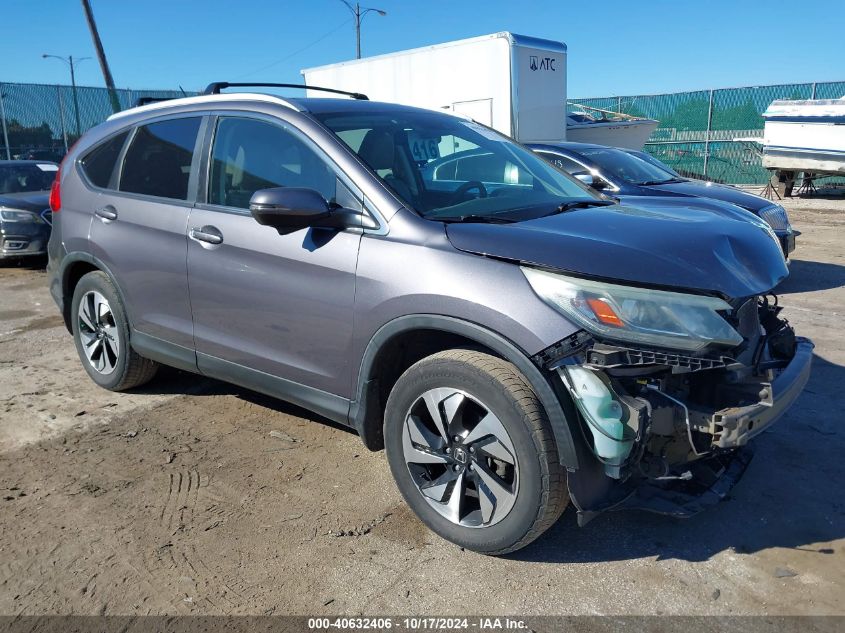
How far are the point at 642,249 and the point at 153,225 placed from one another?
2.65 metres

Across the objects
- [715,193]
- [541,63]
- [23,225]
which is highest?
[541,63]

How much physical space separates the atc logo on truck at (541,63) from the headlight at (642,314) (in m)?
9.67

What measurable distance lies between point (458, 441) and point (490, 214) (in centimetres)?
99

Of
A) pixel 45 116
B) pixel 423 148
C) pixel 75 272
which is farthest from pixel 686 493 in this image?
pixel 45 116

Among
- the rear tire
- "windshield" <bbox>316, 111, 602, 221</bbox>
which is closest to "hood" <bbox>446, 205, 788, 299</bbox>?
"windshield" <bbox>316, 111, 602, 221</bbox>

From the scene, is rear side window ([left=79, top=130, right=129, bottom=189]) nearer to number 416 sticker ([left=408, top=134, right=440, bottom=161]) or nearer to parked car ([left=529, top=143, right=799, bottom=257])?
number 416 sticker ([left=408, top=134, right=440, bottom=161])

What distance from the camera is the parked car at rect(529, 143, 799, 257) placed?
760 cm

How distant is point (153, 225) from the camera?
3.92 meters

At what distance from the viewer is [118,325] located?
170 inches

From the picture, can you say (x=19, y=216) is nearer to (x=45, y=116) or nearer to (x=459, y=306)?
(x=459, y=306)

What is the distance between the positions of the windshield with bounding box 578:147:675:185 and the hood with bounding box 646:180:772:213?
205mm

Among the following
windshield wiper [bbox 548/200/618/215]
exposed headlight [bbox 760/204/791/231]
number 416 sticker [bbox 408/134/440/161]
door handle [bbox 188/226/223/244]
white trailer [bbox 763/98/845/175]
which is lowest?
exposed headlight [bbox 760/204/791/231]

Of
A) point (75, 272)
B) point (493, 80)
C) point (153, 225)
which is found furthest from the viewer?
point (493, 80)

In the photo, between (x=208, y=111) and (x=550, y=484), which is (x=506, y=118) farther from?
(x=550, y=484)
